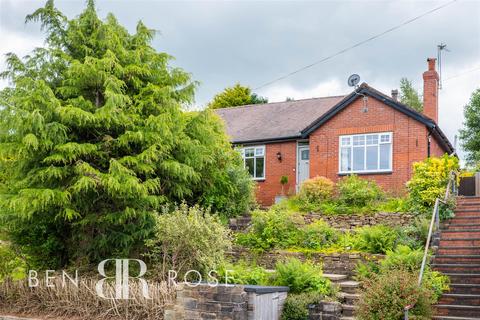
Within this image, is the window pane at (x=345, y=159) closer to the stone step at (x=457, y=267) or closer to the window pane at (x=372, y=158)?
the window pane at (x=372, y=158)

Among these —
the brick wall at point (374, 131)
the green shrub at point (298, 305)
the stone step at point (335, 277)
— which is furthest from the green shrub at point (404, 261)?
the brick wall at point (374, 131)

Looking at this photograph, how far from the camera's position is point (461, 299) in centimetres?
1196

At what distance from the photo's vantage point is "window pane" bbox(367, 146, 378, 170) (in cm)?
2155

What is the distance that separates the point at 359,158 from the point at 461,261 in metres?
8.78

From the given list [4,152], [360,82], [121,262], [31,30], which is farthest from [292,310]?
[360,82]

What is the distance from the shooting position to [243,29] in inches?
586

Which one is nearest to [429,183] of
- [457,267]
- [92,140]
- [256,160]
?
[457,267]

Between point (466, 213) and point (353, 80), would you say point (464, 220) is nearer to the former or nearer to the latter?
point (466, 213)

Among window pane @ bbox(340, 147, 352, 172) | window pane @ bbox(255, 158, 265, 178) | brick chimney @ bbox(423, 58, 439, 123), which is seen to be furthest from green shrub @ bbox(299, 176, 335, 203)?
brick chimney @ bbox(423, 58, 439, 123)

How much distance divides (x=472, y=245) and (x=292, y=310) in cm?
565

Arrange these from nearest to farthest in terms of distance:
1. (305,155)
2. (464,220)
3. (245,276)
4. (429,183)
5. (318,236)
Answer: (245,276) → (464,220) → (318,236) → (429,183) → (305,155)

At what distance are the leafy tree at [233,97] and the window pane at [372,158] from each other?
19.8 metres

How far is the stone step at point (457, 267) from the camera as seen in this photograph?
13.1m

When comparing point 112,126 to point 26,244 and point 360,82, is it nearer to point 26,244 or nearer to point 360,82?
point 26,244
